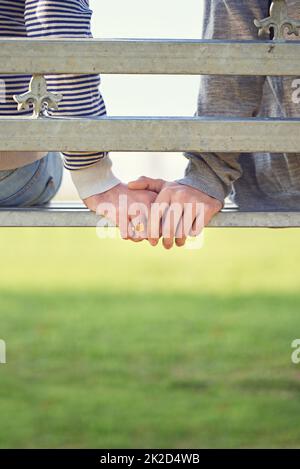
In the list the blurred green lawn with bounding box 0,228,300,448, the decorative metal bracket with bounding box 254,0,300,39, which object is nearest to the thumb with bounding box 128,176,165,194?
the decorative metal bracket with bounding box 254,0,300,39

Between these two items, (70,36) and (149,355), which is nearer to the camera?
(70,36)

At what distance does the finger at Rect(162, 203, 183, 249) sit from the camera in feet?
5.10

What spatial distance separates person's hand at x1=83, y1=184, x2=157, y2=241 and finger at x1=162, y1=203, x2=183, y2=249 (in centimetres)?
3

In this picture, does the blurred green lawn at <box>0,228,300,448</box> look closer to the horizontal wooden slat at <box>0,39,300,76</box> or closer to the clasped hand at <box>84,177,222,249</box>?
the clasped hand at <box>84,177,222,249</box>

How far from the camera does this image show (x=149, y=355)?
4234 mm

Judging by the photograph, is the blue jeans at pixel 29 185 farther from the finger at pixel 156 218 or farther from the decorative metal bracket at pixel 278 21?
the decorative metal bracket at pixel 278 21

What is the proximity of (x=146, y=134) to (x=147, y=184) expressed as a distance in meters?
0.14

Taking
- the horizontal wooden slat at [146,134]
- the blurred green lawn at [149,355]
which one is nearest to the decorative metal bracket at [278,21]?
the horizontal wooden slat at [146,134]

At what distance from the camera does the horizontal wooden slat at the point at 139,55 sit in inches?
58.4

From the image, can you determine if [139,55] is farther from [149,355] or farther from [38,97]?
[149,355]

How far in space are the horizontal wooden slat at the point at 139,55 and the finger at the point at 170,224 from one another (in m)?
0.18

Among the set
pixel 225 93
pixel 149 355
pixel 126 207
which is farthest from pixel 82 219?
pixel 149 355

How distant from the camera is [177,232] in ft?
5.13

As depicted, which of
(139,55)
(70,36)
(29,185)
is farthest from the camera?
(29,185)
